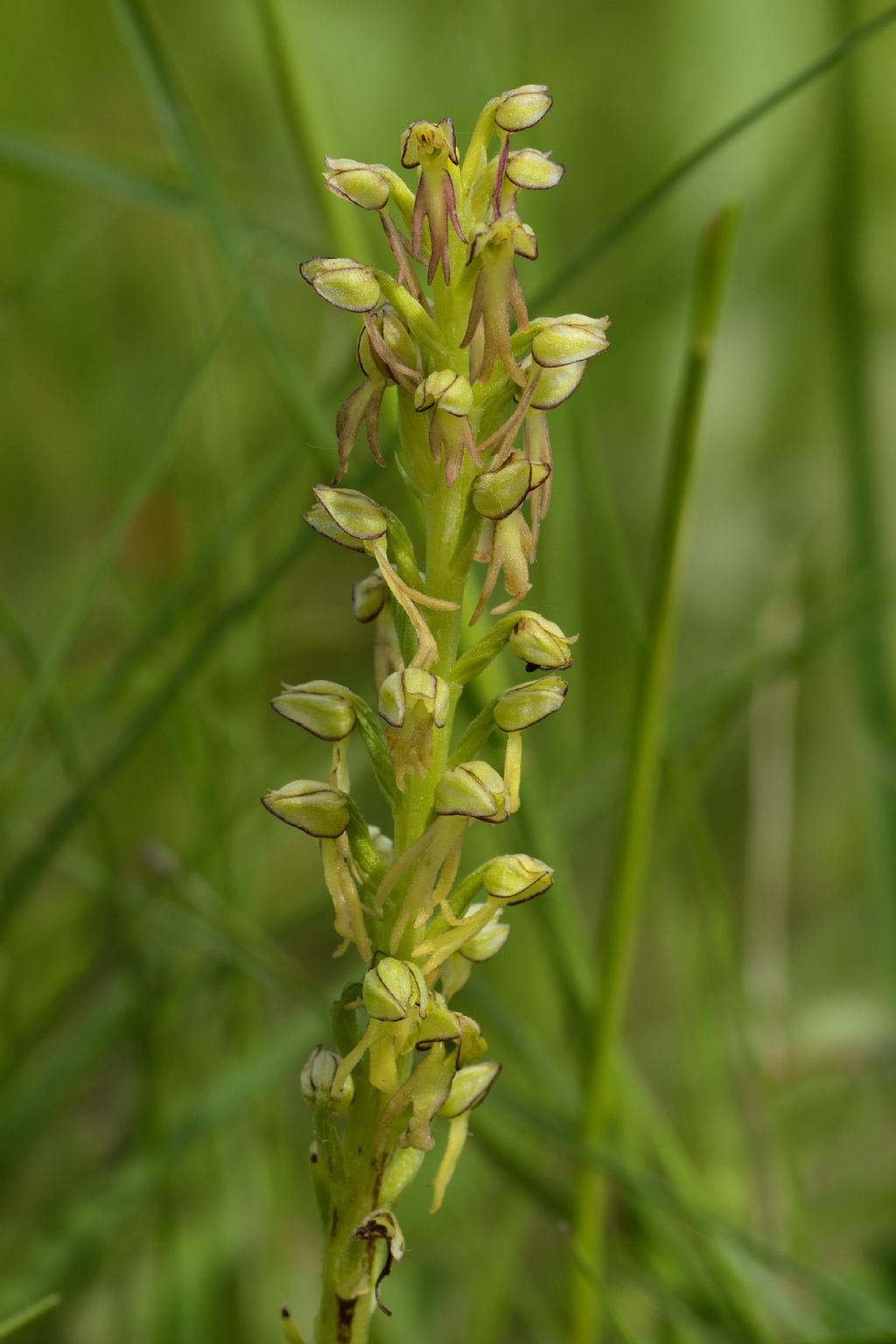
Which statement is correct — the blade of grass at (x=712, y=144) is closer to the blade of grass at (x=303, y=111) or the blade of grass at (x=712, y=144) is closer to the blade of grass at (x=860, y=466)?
the blade of grass at (x=303, y=111)

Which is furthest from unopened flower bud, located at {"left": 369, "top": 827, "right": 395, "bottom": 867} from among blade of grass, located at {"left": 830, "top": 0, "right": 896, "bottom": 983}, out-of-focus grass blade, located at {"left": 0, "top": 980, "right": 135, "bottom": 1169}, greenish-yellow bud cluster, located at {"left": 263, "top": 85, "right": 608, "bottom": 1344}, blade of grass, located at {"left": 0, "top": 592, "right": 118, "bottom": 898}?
blade of grass, located at {"left": 830, "top": 0, "right": 896, "bottom": 983}

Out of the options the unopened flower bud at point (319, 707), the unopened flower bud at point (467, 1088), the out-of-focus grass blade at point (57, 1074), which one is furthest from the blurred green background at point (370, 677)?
the unopened flower bud at point (319, 707)

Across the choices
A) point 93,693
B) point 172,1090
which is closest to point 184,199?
point 93,693

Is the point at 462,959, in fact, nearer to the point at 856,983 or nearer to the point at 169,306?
the point at 856,983

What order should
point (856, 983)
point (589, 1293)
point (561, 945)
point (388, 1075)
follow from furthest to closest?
point (856, 983)
point (561, 945)
point (589, 1293)
point (388, 1075)

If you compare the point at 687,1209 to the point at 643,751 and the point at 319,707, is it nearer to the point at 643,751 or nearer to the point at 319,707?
the point at 643,751
